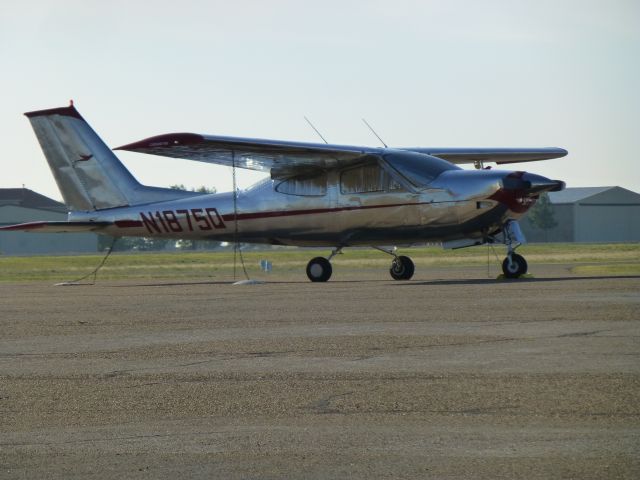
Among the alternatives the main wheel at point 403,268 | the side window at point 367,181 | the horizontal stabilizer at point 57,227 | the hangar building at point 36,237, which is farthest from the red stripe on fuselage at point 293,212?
the hangar building at point 36,237

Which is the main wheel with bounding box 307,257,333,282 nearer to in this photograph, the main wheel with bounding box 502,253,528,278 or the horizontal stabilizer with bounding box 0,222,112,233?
the main wheel with bounding box 502,253,528,278

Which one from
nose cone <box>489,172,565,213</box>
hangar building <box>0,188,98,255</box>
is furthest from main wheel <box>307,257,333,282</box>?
hangar building <box>0,188,98,255</box>

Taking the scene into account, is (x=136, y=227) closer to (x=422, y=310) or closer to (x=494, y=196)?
(x=494, y=196)

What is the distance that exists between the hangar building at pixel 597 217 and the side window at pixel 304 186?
282 ft

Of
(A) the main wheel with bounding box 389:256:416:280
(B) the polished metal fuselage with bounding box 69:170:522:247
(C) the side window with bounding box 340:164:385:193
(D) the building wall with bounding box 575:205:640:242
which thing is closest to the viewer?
(B) the polished metal fuselage with bounding box 69:170:522:247

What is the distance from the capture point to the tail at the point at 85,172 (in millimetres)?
27214

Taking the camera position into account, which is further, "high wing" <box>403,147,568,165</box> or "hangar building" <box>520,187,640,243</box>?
"hangar building" <box>520,187,640,243</box>

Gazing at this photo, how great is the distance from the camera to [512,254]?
2302 cm

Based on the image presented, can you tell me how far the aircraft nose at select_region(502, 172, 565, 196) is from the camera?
21.9 metres

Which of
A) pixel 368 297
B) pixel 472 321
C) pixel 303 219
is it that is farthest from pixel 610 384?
pixel 303 219

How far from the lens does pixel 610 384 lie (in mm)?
8289

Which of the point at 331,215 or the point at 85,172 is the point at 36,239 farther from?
the point at 331,215

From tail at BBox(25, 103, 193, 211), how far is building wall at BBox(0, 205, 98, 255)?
66.8 m

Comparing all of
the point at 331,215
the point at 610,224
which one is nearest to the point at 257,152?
the point at 331,215
